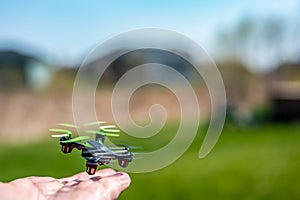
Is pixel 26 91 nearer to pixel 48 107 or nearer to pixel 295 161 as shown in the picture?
pixel 48 107

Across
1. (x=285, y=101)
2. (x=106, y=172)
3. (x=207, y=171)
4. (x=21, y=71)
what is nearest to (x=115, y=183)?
(x=106, y=172)

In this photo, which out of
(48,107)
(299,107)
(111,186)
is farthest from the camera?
(299,107)

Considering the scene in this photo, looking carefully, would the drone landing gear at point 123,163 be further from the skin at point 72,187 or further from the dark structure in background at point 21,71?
the dark structure in background at point 21,71

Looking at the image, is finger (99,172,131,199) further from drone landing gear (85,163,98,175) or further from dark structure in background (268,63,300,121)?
dark structure in background (268,63,300,121)

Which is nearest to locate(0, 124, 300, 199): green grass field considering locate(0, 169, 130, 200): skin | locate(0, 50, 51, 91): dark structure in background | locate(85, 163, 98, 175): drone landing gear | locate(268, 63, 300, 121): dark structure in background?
locate(0, 50, 51, 91): dark structure in background

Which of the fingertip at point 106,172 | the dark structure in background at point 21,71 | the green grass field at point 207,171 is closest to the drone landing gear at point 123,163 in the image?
the fingertip at point 106,172

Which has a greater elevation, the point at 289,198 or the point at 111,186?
the point at 111,186

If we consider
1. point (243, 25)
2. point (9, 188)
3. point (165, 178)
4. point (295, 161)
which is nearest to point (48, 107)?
point (165, 178)
